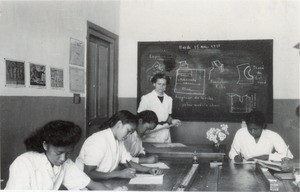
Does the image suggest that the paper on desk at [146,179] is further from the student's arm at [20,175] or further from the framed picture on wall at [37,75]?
the framed picture on wall at [37,75]

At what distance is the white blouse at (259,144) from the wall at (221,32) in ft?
4.53

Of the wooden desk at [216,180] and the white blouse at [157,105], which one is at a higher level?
the white blouse at [157,105]

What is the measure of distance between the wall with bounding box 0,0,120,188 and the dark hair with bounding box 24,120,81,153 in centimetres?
79

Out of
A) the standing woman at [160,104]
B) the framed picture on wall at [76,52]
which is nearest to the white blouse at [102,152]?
the framed picture on wall at [76,52]

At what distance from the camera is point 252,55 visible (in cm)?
454

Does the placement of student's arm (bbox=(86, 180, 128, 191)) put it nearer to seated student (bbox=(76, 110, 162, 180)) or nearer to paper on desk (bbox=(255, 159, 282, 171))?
seated student (bbox=(76, 110, 162, 180))

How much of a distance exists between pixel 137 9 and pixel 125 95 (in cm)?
110

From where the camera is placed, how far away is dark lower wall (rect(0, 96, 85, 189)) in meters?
2.48

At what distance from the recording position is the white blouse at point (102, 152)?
2.26 metres

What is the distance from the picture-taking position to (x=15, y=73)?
2.54 meters

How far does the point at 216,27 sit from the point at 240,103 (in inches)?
37.2

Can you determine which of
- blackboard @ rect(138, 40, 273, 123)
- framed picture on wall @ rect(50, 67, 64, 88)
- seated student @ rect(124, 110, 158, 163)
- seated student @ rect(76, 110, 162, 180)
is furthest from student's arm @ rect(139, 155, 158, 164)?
blackboard @ rect(138, 40, 273, 123)

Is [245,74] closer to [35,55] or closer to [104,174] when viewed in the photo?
[35,55]

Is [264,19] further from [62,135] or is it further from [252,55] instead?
[62,135]
